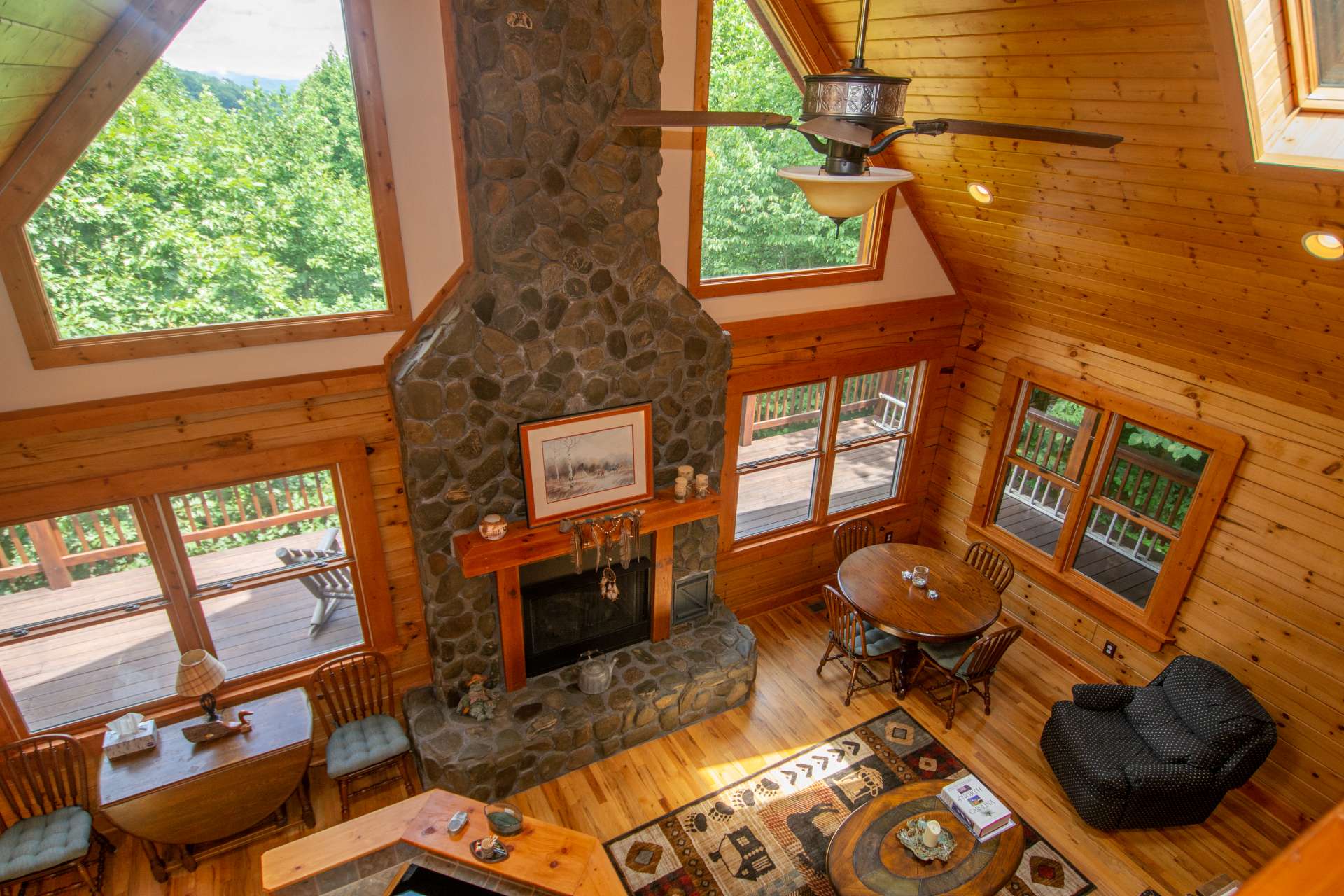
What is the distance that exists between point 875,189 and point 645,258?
2432 mm

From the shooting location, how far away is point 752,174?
461 cm

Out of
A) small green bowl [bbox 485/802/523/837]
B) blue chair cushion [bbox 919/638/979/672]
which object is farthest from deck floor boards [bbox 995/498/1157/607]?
small green bowl [bbox 485/802/523/837]

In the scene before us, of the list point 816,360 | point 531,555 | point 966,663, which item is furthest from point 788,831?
point 816,360

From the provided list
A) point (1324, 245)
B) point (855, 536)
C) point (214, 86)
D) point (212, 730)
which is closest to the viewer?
point (1324, 245)

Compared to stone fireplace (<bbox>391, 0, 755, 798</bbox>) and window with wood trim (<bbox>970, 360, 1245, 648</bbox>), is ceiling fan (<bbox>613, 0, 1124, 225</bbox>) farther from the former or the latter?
window with wood trim (<bbox>970, 360, 1245, 648</bbox>)

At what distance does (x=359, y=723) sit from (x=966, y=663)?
3876 millimetres

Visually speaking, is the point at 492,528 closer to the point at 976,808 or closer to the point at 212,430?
the point at 212,430

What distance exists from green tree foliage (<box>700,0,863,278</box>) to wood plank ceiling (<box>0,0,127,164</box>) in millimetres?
2899

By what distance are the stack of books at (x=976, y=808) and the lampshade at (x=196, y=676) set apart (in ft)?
12.7

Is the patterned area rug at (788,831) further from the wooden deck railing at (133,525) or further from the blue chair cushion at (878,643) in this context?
the wooden deck railing at (133,525)

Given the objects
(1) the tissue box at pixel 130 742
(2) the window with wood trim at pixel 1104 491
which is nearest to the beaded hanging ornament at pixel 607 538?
(1) the tissue box at pixel 130 742

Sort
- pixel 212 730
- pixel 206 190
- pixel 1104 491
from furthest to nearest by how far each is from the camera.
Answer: pixel 1104 491, pixel 212 730, pixel 206 190

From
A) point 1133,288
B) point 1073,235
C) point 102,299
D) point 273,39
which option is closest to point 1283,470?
point 1133,288

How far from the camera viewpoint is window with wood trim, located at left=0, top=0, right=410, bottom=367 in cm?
307
